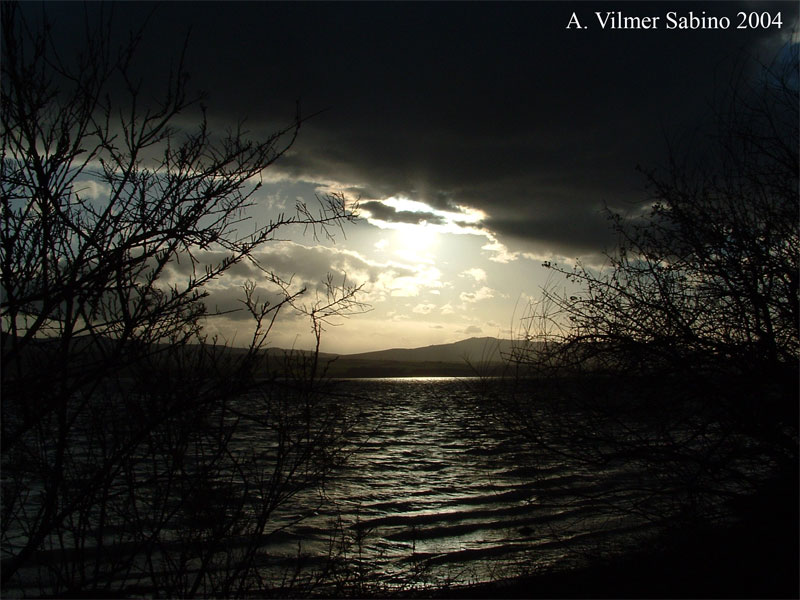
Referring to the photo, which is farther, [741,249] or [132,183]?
[741,249]

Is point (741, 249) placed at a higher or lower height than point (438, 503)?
higher

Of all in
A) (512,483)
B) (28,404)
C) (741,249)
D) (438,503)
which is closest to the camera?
(28,404)

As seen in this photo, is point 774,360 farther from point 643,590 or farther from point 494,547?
point 494,547

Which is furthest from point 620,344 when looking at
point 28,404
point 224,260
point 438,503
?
point 438,503

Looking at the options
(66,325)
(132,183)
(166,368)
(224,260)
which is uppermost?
(132,183)

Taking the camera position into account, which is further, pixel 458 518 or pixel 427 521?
pixel 458 518

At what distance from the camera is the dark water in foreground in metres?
8.77

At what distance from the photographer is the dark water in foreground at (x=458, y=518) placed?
28.8 ft

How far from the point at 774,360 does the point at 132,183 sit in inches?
233

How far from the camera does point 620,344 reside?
6125 mm

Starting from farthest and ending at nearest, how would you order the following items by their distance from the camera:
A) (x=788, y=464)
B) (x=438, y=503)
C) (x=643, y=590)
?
(x=438, y=503) → (x=643, y=590) → (x=788, y=464)

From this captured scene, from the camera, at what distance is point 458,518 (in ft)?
39.8

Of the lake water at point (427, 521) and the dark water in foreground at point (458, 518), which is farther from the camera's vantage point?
the dark water in foreground at point (458, 518)

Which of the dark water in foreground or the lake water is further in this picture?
the dark water in foreground
